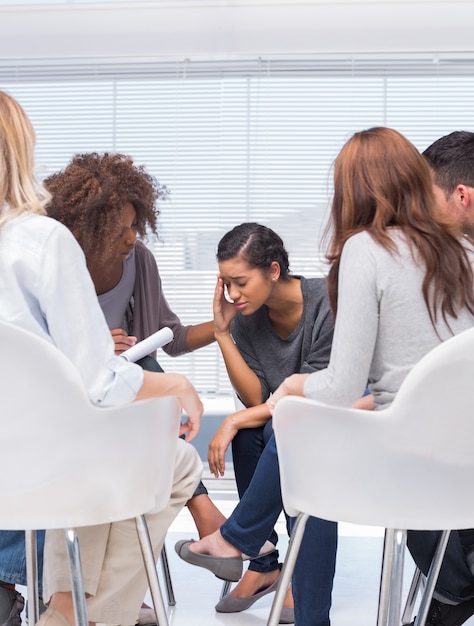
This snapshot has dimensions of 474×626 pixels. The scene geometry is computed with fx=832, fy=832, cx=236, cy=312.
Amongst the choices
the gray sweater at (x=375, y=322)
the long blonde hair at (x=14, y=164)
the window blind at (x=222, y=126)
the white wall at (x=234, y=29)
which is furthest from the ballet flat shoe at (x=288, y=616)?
the white wall at (x=234, y=29)

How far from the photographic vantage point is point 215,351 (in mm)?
4660

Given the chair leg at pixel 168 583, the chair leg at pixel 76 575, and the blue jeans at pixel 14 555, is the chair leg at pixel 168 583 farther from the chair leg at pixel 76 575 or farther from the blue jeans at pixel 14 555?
the chair leg at pixel 76 575

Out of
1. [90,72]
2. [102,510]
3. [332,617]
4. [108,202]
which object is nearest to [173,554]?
[332,617]

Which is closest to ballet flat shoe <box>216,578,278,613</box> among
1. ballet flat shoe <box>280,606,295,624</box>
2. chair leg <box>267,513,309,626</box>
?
ballet flat shoe <box>280,606,295,624</box>

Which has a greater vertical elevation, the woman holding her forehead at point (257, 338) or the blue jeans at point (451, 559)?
the woman holding her forehead at point (257, 338)

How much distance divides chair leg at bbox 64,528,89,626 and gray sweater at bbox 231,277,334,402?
3.78 feet

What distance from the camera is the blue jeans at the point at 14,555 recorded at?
1868 millimetres

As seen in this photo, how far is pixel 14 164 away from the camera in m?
1.52

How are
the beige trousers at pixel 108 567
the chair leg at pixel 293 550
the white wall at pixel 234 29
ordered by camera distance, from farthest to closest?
the white wall at pixel 234 29 < the beige trousers at pixel 108 567 < the chair leg at pixel 293 550

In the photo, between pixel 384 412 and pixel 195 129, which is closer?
pixel 384 412

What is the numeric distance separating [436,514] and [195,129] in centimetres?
365

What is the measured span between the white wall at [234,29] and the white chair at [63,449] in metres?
3.36

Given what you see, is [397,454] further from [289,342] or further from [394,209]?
[289,342]

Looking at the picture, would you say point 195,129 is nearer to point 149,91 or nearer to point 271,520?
point 149,91
